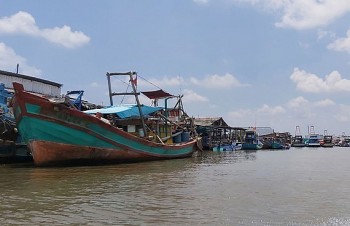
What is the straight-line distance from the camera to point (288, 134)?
77500 mm

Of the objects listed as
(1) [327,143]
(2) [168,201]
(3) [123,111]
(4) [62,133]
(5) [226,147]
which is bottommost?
(2) [168,201]

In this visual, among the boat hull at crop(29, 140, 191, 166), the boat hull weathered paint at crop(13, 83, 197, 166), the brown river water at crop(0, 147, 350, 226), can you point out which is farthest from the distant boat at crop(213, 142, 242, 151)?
the brown river water at crop(0, 147, 350, 226)

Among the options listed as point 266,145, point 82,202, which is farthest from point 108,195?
point 266,145

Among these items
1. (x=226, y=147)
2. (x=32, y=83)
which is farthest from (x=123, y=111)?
(x=226, y=147)

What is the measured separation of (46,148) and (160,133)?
10.2m

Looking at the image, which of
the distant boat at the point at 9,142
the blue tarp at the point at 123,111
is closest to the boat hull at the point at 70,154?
the blue tarp at the point at 123,111

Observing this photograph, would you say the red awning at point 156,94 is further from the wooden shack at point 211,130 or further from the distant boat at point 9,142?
the wooden shack at point 211,130

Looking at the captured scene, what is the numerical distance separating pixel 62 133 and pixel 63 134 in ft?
0.21

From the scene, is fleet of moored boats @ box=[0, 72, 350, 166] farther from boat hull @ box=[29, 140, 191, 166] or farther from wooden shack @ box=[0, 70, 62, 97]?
wooden shack @ box=[0, 70, 62, 97]

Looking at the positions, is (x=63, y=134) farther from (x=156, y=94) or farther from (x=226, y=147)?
(x=226, y=147)

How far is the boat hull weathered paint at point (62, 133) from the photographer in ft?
54.0

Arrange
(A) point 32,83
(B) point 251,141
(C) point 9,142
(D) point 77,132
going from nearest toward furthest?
1. (D) point 77,132
2. (C) point 9,142
3. (A) point 32,83
4. (B) point 251,141

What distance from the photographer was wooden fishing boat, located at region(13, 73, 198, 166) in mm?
16469

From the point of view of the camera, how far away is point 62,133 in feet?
56.2
